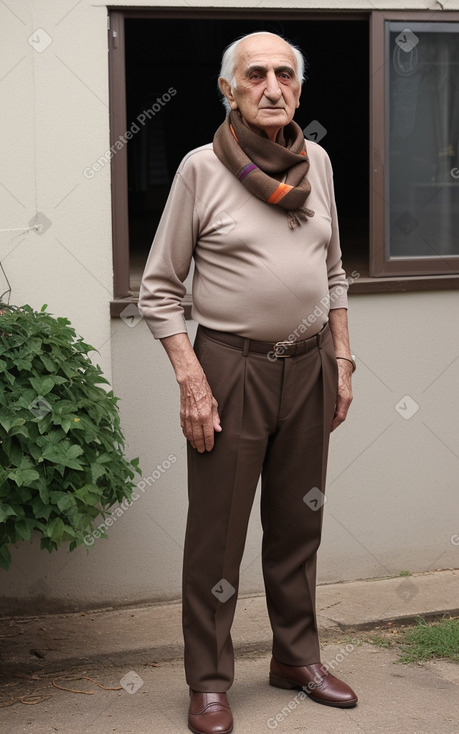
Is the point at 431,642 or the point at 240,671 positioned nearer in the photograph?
the point at 240,671

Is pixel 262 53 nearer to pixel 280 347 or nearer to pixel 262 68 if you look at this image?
pixel 262 68

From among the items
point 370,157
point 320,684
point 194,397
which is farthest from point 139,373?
point 320,684

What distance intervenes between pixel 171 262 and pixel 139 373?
1.20 m

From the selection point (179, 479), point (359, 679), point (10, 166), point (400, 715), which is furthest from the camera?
point (179, 479)

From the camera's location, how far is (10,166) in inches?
156

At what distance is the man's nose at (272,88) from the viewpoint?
9.80 ft

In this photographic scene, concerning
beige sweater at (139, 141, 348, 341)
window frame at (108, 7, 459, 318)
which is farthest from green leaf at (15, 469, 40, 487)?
window frame at (108, 7, 459, 318)

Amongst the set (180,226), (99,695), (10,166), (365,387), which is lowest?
(99,695)

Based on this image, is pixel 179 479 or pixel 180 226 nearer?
pixel 180 226

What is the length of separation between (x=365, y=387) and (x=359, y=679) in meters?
1.31

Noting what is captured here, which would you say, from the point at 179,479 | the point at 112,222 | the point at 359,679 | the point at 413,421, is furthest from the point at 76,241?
the point at 359,679

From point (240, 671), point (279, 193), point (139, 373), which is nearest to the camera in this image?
point (279, 193)

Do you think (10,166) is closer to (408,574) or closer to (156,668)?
(156,668)

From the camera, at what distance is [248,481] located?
3.14 metres
